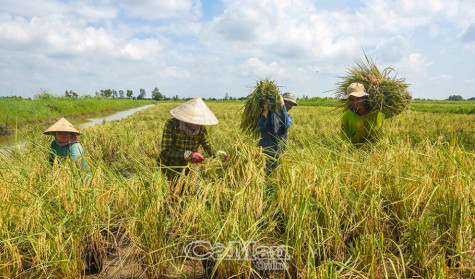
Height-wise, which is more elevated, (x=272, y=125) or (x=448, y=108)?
(x=448, y=108)

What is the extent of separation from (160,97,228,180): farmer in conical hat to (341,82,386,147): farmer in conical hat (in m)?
1.49

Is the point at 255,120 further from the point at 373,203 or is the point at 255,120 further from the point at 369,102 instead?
the point at 373,203

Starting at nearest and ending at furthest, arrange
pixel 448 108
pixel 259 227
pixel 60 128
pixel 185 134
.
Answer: pixel 259 227 → pixel 185 134 → pixel 60 128 → pixel 448 108

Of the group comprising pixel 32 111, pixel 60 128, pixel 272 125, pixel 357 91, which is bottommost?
pixel 32 111

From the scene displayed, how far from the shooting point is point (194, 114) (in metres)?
2.36

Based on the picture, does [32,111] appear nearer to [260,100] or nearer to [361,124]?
[260,100]

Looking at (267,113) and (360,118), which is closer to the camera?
(267,113)

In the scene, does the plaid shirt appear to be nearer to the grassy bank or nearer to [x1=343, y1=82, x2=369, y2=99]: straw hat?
[x1=343, y1=82, x2=369, y2=99]: straw hat

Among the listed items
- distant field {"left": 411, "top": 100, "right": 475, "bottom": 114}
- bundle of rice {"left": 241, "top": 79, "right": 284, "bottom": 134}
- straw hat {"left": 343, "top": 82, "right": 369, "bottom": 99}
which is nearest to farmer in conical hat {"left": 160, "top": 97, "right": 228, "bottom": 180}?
bundle of rice {"left": 241, "top": 79, "right": 284, "bottom": 134}

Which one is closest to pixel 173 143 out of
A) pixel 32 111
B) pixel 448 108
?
pixel 32 111

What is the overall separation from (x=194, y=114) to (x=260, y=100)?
2.44 ft

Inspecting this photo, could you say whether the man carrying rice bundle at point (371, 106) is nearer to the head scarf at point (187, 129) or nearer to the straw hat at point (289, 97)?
the straw hat at point (289, 97)

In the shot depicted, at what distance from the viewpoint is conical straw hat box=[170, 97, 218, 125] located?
2.32m

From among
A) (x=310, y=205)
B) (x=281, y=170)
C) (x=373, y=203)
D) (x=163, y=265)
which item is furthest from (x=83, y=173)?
(x=373, y=203)
